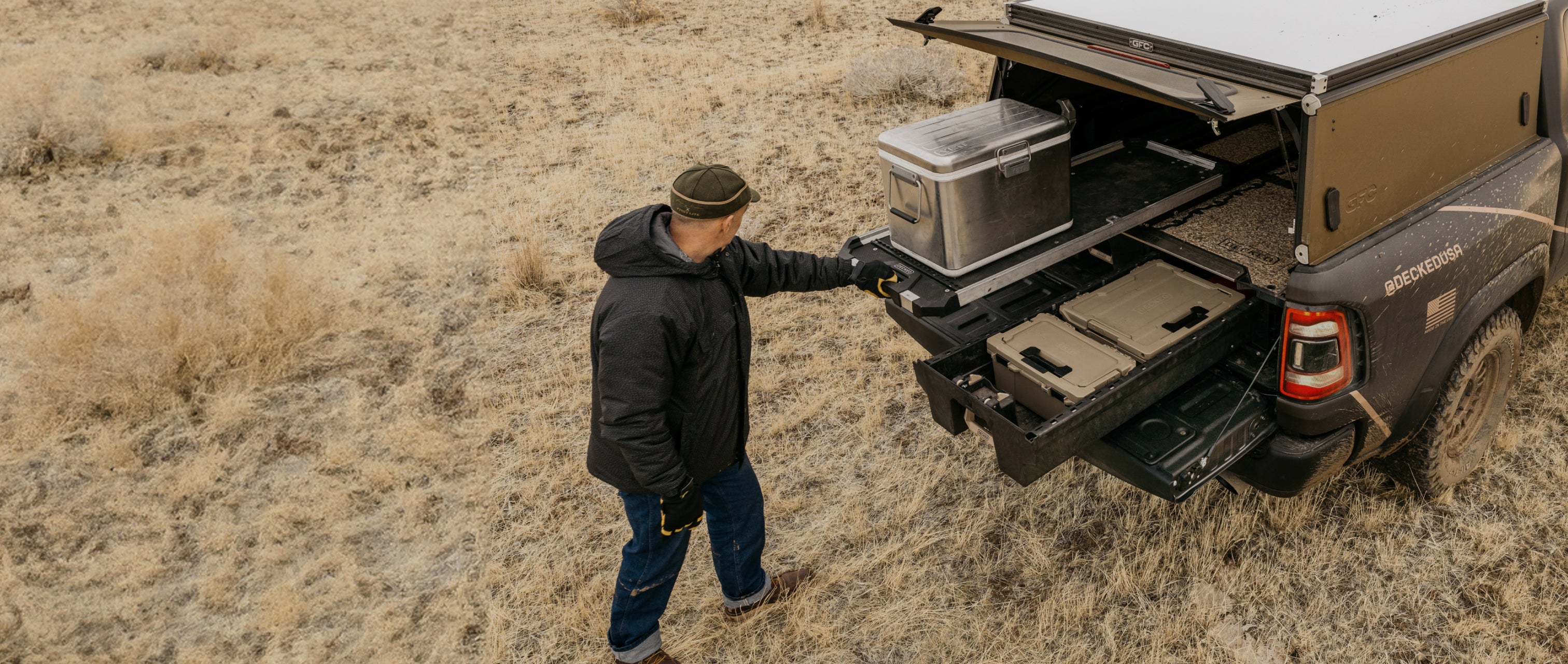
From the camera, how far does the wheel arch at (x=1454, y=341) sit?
134 inches

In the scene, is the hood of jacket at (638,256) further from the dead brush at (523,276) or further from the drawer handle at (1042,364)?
→ the dead brush at (523,276)

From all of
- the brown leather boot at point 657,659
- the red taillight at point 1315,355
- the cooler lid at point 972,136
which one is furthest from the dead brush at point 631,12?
the red taillight at point 1315,355

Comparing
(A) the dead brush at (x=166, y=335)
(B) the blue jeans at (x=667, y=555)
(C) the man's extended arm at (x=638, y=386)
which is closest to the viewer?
(C) the man's extended arm at (x=638, y=386)

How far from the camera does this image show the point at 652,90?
10.3 meters

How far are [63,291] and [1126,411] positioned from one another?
24.7ft

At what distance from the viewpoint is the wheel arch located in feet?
11.1

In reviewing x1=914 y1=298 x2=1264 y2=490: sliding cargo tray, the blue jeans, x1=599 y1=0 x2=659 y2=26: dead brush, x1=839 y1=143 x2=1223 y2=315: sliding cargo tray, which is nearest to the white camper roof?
x1=839 y1=143 x2=1223 y2=315: sliding cargo tray

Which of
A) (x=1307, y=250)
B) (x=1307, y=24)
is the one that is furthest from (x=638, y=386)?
(x=1307, y=24)

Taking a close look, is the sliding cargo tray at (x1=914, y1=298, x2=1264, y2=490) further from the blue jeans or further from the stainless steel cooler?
the blue jeans

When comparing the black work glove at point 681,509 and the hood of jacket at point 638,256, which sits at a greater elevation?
the hood of jacket at point 638,256

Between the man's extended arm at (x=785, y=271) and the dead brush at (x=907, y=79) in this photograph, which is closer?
the man's extended arm at (x=785, y=271)

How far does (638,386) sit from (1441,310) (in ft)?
9.45

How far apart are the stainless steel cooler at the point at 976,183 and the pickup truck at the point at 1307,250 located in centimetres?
9

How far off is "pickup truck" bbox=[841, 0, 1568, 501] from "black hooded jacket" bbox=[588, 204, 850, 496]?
0.75 metres
